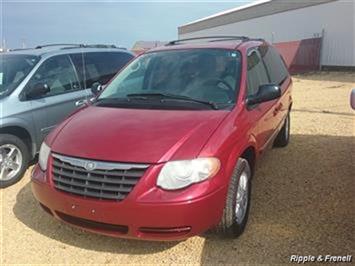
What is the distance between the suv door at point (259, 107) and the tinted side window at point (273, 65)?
29 centimetres

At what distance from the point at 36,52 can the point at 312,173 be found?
14.4 ft

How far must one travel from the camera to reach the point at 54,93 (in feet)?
21.3

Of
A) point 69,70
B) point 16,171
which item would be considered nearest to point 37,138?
point 16,171

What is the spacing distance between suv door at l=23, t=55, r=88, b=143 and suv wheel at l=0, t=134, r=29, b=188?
0.34m

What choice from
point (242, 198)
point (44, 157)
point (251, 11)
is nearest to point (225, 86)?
point (242, 198)

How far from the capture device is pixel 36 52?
6785 mm

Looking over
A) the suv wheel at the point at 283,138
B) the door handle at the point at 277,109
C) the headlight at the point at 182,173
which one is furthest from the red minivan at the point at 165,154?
the suv wheel at the point at 283,138

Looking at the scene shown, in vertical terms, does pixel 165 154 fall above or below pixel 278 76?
above

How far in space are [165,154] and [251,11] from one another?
117 feet

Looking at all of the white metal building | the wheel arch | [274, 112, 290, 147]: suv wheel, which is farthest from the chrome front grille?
the white metal building

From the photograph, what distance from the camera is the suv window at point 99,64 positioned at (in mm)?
7119

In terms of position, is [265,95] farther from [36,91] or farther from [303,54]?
[303,54]

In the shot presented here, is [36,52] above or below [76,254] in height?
above

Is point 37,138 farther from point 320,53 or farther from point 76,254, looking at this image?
point 320,53
